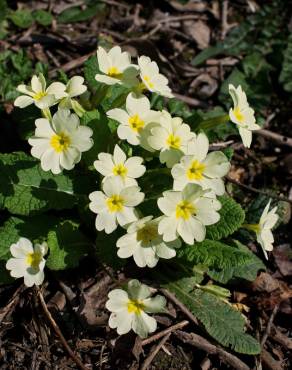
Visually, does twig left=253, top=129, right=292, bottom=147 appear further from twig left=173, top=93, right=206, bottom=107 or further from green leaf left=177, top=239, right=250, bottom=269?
green leaf left=177, top=239, right=250, bottom=269

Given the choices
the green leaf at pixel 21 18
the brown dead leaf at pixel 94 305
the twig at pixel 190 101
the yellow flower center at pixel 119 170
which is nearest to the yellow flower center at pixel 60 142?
the yellow flower center at pixel 119 170

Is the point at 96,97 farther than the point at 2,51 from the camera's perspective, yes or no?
No

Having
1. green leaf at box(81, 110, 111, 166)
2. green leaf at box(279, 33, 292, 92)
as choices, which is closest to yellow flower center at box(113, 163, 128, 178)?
green leaf at box(81, 110, 111, 166)

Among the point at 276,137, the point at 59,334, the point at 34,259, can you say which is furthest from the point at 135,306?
the point at 276,137

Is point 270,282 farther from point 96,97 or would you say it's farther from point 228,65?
point 228,65

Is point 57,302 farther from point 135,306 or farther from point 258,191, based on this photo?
point 258,191

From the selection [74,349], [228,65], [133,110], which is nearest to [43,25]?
[228,65]
